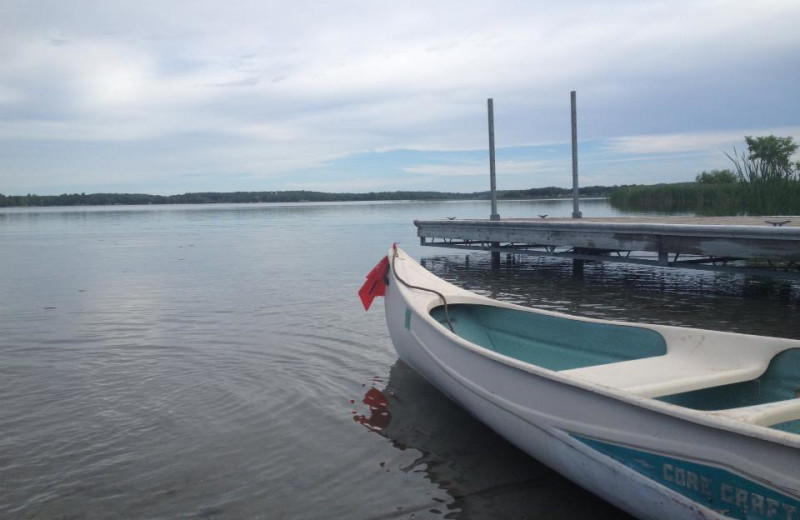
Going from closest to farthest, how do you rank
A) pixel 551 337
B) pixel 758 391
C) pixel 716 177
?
pixel 758 391 → pixel 551 337 → pixel 716 177

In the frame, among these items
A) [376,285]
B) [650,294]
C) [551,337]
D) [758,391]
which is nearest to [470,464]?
[551,337]

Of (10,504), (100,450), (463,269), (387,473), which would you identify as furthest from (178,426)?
(463,269)

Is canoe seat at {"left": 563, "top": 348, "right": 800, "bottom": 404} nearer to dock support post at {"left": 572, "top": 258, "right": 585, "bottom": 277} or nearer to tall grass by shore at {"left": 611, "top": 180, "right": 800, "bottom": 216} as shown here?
dock support post at {"left": 572, "top": 258, "right": 585, "bottom": 277}

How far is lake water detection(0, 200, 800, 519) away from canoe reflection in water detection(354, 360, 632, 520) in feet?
0.06

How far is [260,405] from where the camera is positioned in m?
6.87

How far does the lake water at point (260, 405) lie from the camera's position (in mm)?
4785

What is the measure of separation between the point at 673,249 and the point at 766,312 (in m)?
1.90

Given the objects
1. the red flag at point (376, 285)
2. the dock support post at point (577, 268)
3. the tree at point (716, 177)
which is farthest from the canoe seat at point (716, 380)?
the tree at point (716, 177)

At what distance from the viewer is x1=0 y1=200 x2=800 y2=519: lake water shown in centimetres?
479

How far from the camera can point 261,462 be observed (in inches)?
213

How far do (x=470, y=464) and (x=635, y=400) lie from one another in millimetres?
2041

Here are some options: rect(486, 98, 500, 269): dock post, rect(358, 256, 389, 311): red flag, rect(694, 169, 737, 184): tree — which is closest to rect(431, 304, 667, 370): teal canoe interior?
rect(358, 256, 389, 311): red flag

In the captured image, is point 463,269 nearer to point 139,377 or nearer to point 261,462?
point 139,377

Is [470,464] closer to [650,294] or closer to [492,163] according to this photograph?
[650,294]
